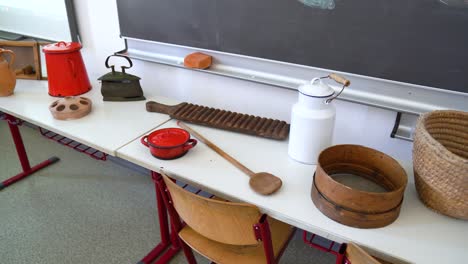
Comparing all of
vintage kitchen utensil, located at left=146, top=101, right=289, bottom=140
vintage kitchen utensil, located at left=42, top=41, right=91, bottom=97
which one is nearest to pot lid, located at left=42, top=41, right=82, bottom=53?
vintage kitchen utensil, located at left=42, top=41, right=91, bottom=97

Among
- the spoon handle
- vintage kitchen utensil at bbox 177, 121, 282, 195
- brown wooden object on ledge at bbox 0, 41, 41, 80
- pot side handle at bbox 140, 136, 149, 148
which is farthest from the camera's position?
brown wooden object on ledge at bbox 0, 41, 41, 80

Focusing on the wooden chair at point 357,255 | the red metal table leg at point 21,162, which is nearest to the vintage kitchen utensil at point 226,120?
the wooden chair at point 357,255

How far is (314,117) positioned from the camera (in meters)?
1.10

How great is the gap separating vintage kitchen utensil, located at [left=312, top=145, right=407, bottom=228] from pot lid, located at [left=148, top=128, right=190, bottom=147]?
534 mm

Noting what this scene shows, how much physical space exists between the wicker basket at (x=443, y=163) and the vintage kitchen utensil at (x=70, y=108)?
4.38 ft

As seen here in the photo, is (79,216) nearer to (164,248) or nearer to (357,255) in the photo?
(164,248)

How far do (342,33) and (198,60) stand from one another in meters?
0.65

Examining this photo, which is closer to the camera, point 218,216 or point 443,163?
point 443,163

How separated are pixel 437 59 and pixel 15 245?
6.94 feet

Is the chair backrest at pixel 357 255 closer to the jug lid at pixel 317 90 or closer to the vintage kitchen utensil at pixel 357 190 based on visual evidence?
the vintage kitchen utensil at pixel 357 190

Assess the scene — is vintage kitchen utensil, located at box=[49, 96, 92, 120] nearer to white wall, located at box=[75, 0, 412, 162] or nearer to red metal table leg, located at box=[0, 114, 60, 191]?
white wall, located at box=[75, 0, 412, 162]

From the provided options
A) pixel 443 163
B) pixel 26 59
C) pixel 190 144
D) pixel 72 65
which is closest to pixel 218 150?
pixel 190 144

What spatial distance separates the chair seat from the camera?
1.18m

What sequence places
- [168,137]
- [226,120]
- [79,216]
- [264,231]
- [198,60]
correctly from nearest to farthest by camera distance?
[264,231], [168,137], [226,120], [198,60], [79,216]
